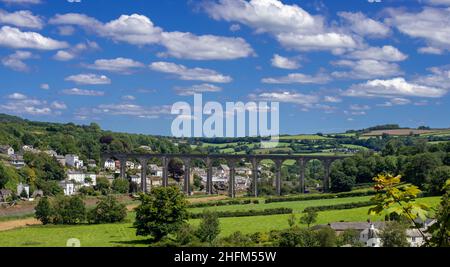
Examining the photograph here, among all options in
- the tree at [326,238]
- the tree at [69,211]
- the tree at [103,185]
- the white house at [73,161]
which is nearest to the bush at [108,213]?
the tree at [69,211]

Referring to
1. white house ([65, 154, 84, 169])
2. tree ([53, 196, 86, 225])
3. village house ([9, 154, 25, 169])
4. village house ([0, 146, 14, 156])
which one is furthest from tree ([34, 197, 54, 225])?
white house ([65, 154, 84, 169])

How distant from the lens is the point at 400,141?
89938 mm

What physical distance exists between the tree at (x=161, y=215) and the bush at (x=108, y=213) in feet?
24.3

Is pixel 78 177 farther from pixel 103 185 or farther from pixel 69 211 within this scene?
pixel 69 211

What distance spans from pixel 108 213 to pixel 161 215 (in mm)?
10451

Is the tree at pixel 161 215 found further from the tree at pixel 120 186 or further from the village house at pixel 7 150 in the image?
the village house at pixel 7 150

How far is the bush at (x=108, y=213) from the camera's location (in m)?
49.3

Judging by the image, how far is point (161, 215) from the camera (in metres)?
40.2

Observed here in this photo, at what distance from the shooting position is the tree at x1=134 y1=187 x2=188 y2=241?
39250 millimetres

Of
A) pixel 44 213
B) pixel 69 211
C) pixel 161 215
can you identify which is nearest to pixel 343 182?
pixel 69 211

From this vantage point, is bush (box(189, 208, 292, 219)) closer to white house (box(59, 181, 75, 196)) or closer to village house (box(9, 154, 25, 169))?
white house (box(59, 181, 75, 196))

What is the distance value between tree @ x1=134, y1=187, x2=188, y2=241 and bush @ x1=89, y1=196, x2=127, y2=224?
7.40 m
